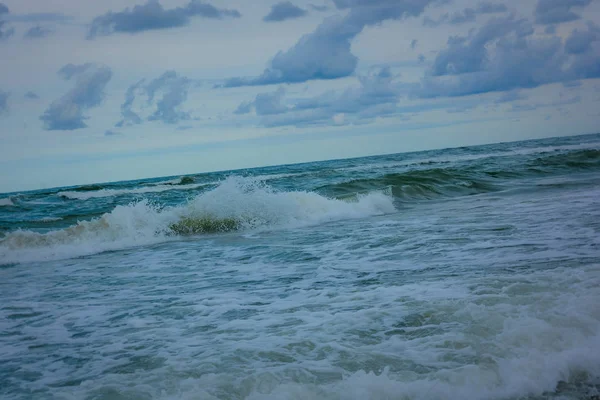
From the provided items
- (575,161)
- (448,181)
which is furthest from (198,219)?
(575,161)

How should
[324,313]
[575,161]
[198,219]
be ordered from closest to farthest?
[324,313]
[198,219]
[575,161]

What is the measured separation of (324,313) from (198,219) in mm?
8909

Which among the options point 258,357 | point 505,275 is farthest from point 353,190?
point 258,357

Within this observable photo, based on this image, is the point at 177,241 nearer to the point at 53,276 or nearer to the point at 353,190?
the point at 53,276

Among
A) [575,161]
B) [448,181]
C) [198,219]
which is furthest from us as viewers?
[575,161]

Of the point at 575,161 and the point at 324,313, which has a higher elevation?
the point at 575,161

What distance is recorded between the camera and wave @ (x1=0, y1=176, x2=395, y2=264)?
12.1 metres

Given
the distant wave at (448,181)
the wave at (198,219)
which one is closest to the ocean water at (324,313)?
the wave at (198,219)

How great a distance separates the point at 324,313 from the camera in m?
5.02

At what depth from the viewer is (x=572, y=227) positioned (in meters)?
8.09

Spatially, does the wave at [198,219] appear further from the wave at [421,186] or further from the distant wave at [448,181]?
the distant wave at [448,181]

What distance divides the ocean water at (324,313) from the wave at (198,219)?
0.76 meters

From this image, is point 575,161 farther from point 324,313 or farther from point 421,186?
point 324,313

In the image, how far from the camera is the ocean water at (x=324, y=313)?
354 centimetres
